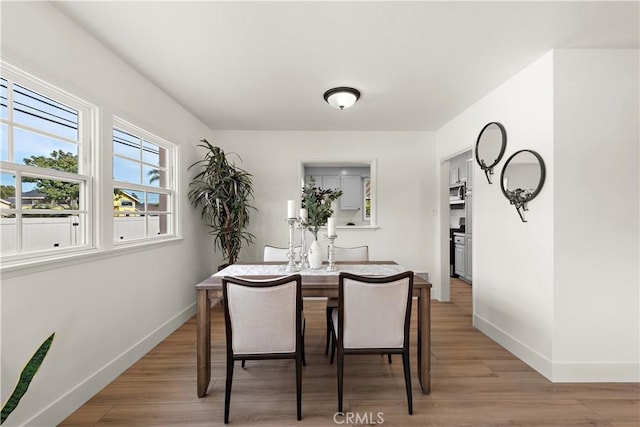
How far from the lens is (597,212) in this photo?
2.21 m

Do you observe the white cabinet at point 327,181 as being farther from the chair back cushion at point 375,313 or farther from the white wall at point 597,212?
the chair back cushion at point 375,313

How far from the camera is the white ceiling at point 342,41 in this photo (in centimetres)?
178

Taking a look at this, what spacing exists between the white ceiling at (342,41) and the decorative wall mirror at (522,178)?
0.75m

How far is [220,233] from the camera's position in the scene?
12.5 ft

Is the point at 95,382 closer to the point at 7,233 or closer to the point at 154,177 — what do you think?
the point at 7,233

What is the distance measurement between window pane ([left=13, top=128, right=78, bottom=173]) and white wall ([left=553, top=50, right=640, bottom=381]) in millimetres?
3388

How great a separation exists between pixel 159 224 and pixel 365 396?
8.36 feet

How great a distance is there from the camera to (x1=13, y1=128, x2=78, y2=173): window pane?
5.44 feet

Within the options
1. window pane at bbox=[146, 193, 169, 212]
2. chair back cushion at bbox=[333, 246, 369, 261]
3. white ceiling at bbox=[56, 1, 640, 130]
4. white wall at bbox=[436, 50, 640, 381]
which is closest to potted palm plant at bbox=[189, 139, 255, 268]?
window pane at bbox=[146, 193, 169, 212]

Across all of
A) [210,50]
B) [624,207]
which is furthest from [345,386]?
[210,50]

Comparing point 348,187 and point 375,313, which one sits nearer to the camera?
point 375,313

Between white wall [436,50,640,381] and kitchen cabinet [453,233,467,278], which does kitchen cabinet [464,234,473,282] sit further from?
white wall [436,50,640,381]

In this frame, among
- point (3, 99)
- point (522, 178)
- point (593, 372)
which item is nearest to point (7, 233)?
point (3, 99)

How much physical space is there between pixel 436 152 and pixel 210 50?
11.1 ft
